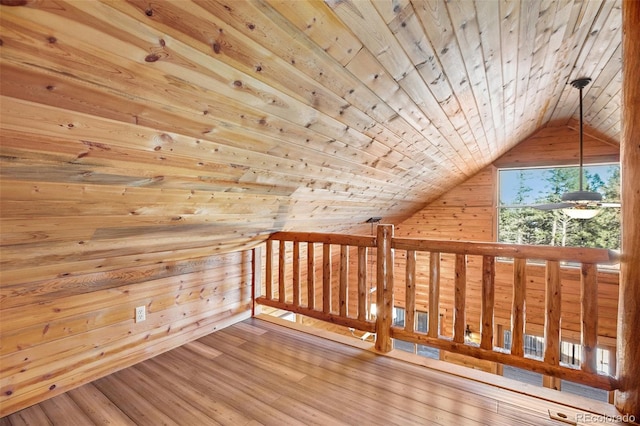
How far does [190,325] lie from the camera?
2.85 metres

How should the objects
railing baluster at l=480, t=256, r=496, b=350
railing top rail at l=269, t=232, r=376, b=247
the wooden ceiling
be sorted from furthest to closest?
1. railing top rail at l=269, t=232, r=376, b=247
2. railing baluster at l=480, t=256, r=496, b=350
3. the wooden ceiling

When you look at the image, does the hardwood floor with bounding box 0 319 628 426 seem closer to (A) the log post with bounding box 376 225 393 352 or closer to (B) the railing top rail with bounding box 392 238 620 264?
(A) the log post with bounding box 376 225 393 352

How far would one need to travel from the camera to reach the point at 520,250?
6.69 ft

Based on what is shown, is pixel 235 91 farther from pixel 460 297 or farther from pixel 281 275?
pixel 281 275

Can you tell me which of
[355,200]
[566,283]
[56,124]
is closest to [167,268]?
[56,124]

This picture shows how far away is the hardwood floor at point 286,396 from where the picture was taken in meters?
1.79

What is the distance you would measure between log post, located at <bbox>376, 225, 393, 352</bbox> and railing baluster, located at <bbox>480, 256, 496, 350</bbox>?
657 mm

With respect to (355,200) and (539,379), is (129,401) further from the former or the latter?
(539,379)

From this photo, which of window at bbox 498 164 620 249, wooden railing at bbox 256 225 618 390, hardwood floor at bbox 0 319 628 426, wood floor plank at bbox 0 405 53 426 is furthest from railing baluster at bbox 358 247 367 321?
window at bbox 498 164 620 249

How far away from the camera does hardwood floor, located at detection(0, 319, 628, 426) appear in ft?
5.87

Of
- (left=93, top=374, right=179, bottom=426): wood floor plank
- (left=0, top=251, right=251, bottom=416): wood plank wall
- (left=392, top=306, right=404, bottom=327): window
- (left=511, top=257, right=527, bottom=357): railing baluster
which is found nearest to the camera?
(left=93, top=374, right=179, bottom=426): wood floor plank

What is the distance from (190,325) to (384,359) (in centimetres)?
171

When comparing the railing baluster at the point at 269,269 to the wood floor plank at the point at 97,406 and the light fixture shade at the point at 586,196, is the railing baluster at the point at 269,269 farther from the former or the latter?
the light fixture shade at the point at 586,196

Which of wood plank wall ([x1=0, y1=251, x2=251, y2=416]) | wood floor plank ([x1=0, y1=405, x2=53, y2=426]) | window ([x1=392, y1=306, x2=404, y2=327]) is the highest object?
wood plank wall ([x1=0, y1=251, x2=251, y2=416])
